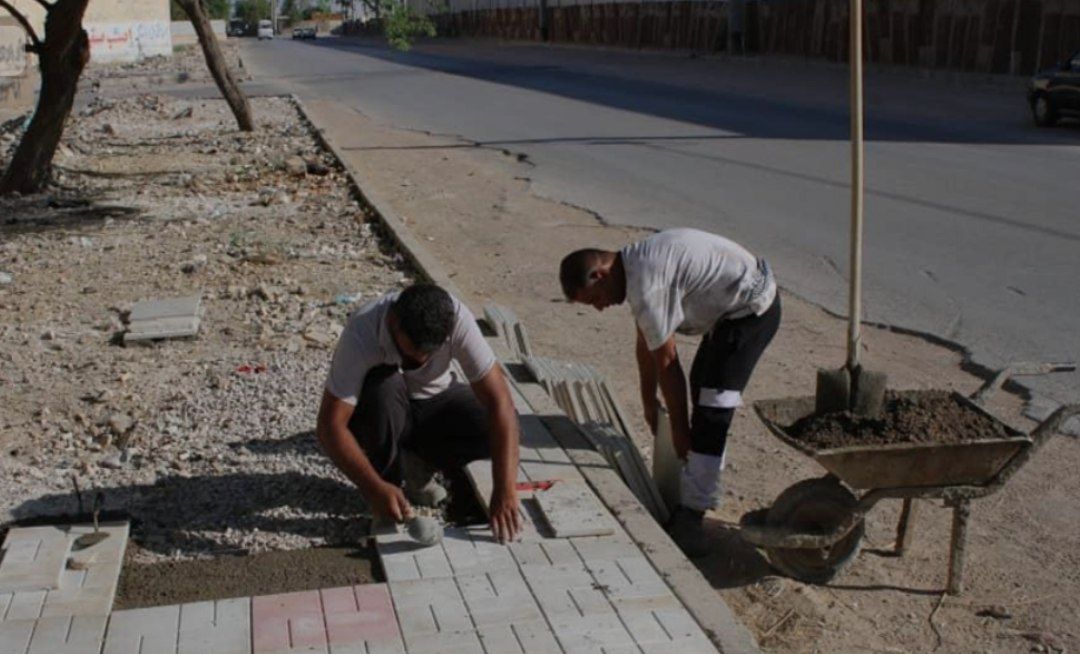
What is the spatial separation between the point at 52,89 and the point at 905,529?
41.6 ft

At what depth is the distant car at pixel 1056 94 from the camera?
2014cm

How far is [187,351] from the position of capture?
805 centimetres

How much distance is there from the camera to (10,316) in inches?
361

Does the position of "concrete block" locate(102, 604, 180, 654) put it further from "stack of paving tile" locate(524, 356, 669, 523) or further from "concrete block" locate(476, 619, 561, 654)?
"stack of paving tile" locate(524, 356, 669, 523)

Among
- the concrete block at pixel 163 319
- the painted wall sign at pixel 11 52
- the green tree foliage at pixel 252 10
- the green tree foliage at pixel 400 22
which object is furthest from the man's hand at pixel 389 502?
the green tree foliage at pixel 252 10

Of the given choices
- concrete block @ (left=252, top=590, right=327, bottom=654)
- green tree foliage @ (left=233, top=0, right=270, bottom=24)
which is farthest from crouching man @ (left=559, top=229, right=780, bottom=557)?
green tree foliage @ (left=233, top=0, right=270, bottom=24)

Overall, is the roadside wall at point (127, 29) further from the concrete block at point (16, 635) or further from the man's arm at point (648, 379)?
the concrete block at point (16, 635)

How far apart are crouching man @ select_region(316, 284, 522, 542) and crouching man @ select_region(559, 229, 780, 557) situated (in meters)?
0.45

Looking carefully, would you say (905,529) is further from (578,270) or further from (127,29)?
(127,29)

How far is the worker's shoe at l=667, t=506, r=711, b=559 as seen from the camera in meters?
5.14

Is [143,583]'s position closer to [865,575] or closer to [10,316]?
[865,575]

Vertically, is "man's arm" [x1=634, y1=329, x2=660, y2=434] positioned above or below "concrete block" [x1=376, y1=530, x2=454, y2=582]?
above

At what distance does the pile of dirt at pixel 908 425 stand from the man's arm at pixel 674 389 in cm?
43

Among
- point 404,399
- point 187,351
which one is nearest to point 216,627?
point 404,399
